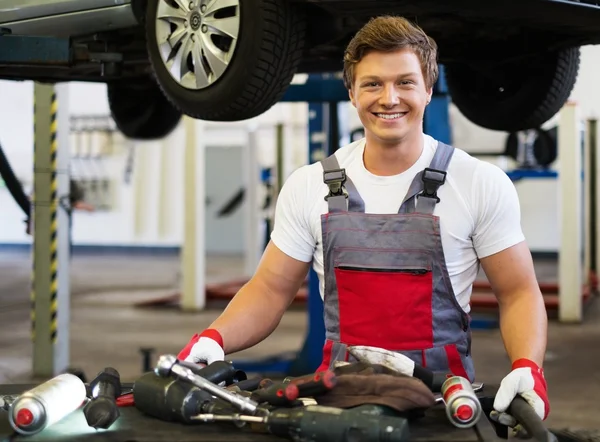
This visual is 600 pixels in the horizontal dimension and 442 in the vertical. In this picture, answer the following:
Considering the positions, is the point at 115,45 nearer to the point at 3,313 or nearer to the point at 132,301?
the point at 3,313

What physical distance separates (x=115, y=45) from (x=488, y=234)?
75.0 inches

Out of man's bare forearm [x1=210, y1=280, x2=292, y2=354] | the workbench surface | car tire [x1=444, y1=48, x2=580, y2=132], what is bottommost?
the workbench surface

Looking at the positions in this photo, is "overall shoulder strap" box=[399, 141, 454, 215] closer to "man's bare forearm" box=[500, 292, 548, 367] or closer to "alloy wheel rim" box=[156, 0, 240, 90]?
"man's bare forearm" box=[500, 292, 548, 367]

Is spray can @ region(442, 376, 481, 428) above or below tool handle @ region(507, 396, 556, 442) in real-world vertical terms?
above

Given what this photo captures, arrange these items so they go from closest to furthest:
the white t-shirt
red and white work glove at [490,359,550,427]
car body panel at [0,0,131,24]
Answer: red and white work glove at [490,359,550,427] < the white t-shirt < car body panel at [0,0,131,24]

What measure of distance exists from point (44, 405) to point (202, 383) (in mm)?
241

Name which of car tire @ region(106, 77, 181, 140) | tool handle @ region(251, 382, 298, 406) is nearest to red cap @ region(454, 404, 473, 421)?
tool handle @ region(251, 382, 298, 406)

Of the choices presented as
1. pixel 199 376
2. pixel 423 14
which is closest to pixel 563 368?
pixel 423 14

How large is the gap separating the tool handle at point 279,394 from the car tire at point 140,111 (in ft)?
9.66

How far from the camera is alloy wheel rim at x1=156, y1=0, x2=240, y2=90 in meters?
2.74

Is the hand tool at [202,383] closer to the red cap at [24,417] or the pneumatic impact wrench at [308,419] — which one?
the pneumatic impact wrench at [308,419]

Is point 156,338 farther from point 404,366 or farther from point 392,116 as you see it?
point 404,366

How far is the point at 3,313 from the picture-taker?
25.2ft

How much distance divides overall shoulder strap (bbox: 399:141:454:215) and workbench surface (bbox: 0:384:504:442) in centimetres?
44
